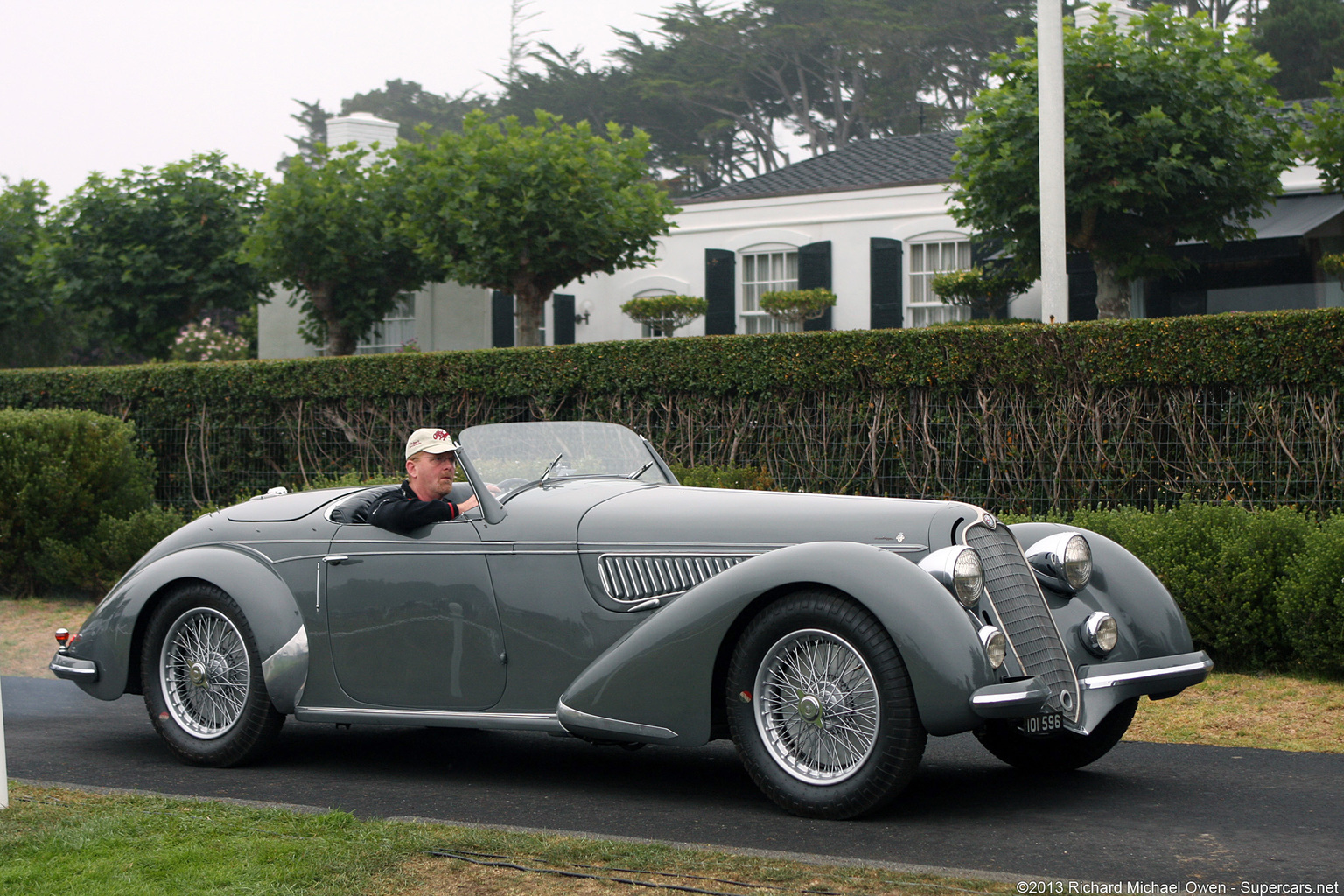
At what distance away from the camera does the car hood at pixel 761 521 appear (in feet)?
16.9

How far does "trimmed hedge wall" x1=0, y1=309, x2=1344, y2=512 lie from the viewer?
9.39 metres

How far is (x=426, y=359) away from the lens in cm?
1374

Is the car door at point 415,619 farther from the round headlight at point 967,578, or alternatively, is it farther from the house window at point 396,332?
the house window at point 396,332

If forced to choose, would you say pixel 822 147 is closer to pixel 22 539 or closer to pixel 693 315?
pixel 693 315

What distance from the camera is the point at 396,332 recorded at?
2647 centimetres

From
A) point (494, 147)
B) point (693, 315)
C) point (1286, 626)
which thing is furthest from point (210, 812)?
point (693, 315)

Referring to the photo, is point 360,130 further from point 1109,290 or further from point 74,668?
point 74,668

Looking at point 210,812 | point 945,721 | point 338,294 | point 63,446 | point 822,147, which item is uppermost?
point 822,147

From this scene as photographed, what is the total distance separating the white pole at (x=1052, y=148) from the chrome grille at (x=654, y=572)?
7379 millimetres

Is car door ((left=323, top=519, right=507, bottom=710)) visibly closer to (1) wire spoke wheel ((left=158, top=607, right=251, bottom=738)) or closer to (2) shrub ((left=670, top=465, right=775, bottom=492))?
(1) wire spoke wheel ((left=158, top=607, right=251, bottom=738))

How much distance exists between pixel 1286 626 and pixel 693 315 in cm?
1549

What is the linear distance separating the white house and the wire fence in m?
7.84

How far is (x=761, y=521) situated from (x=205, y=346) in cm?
2445

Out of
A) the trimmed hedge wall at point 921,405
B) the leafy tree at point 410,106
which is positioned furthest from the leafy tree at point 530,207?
the leafy tree at point 410,106
